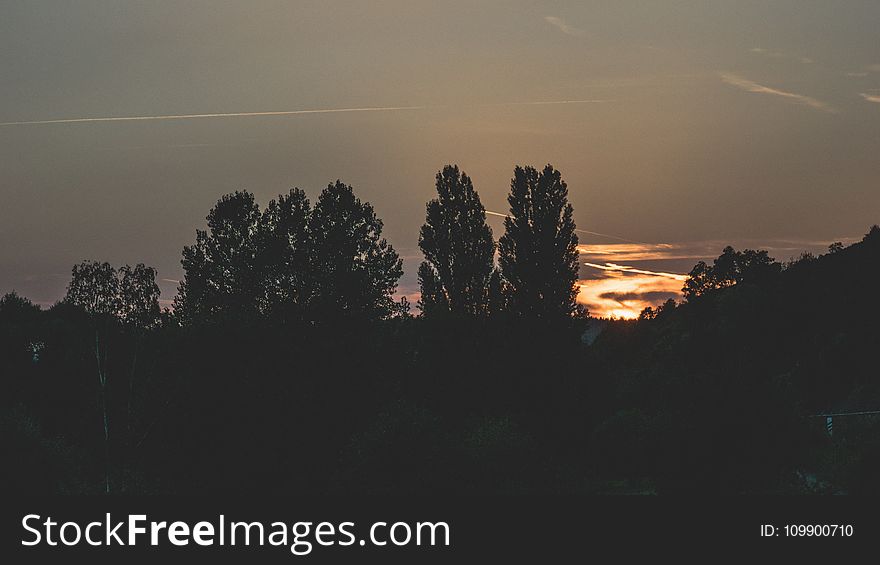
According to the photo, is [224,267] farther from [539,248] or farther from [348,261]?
[539,248]

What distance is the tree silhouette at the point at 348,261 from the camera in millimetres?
73188

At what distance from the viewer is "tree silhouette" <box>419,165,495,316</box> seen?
73812 mm

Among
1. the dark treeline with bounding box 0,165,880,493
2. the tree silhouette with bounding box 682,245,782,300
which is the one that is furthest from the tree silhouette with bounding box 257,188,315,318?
the tree silhouette with bounding box 682,245,782,300

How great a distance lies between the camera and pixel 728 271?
427ft

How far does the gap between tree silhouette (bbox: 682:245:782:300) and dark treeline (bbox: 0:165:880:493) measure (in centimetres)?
3541

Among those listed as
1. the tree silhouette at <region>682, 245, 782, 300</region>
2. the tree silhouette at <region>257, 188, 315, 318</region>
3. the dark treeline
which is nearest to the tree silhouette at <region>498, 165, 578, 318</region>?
the dark treeline

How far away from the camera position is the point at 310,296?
245ft

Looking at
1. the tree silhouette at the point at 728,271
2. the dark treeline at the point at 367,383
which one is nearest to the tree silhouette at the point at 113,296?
the dark treeline at the point at 367,383

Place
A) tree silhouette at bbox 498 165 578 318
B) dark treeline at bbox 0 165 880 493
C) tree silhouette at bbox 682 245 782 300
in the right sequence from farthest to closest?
tree silhouette at bbox 682 245 782 300, tree silhouette at bbox 498 165 578 318, dark treeline at bbox 0 165 880 493

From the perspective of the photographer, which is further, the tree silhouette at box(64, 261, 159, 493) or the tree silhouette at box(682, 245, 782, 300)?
the tree silhouette at box(682, 245, 782, 300)

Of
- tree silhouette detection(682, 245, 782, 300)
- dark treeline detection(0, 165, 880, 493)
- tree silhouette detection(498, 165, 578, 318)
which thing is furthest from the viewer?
tree silhouette detection(682, 245, 782, 300)

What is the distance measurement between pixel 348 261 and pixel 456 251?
7.14 m

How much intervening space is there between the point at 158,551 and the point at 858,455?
2687cm

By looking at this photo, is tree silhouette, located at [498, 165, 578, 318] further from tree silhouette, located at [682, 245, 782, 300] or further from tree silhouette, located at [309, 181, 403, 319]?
tree silhouette, located at [682, 245, 782, 300]
